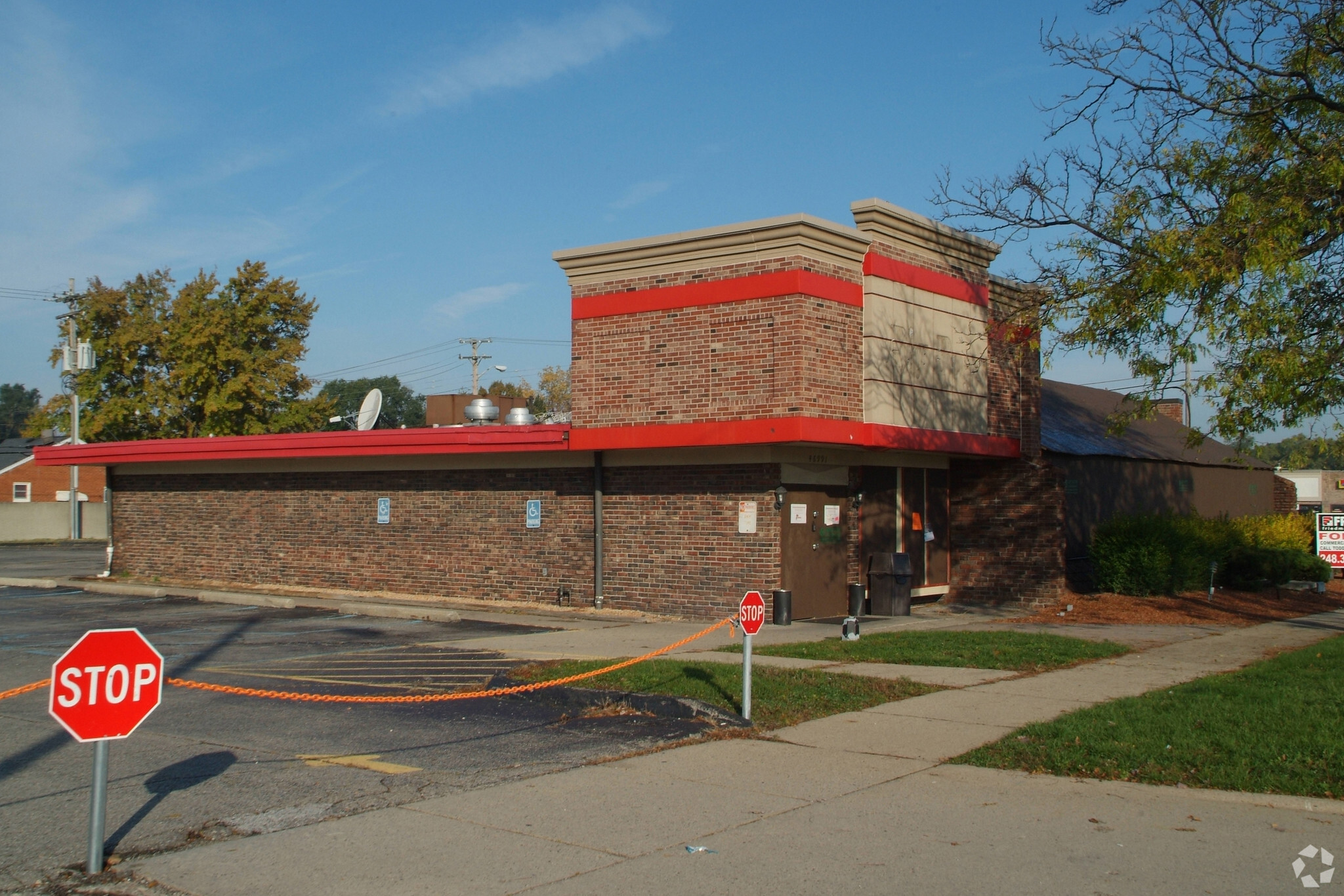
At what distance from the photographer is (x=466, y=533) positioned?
2138 centimetres

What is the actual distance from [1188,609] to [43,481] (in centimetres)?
6575

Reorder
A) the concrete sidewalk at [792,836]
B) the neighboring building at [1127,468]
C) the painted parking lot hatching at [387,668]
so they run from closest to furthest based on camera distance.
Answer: the concrete sidewalk at [792,836] < the painted parking lot hatching at [387,668] < the neighboring building at [1127,468]

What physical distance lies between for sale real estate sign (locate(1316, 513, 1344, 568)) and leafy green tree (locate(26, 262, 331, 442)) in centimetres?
3547

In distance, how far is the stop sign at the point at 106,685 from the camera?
20.1 feet

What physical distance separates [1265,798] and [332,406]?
151ft

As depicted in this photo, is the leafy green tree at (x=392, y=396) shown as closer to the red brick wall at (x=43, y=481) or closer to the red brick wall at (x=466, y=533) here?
the red brick wall at (x=43, y=481)

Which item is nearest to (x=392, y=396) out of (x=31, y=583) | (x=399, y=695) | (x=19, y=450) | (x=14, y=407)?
(x=19, y=450)

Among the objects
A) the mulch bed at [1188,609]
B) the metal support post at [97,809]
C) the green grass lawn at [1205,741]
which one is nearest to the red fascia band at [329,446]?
the mulch bed at [1188,609]

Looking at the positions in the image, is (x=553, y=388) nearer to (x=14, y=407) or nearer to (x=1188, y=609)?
(x=1188, y=609)

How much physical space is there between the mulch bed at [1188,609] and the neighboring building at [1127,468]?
90.6 inches

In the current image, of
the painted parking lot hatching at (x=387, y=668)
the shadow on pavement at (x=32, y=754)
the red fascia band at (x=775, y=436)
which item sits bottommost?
the shadow on pavement at (x=32, y=754)

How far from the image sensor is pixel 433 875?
596 centimetres

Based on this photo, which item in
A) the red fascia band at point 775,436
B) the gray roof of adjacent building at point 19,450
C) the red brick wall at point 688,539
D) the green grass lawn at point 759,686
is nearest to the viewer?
the green grass lawn at point 759,686

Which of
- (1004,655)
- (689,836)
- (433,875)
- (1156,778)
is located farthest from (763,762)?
(1004,655)
